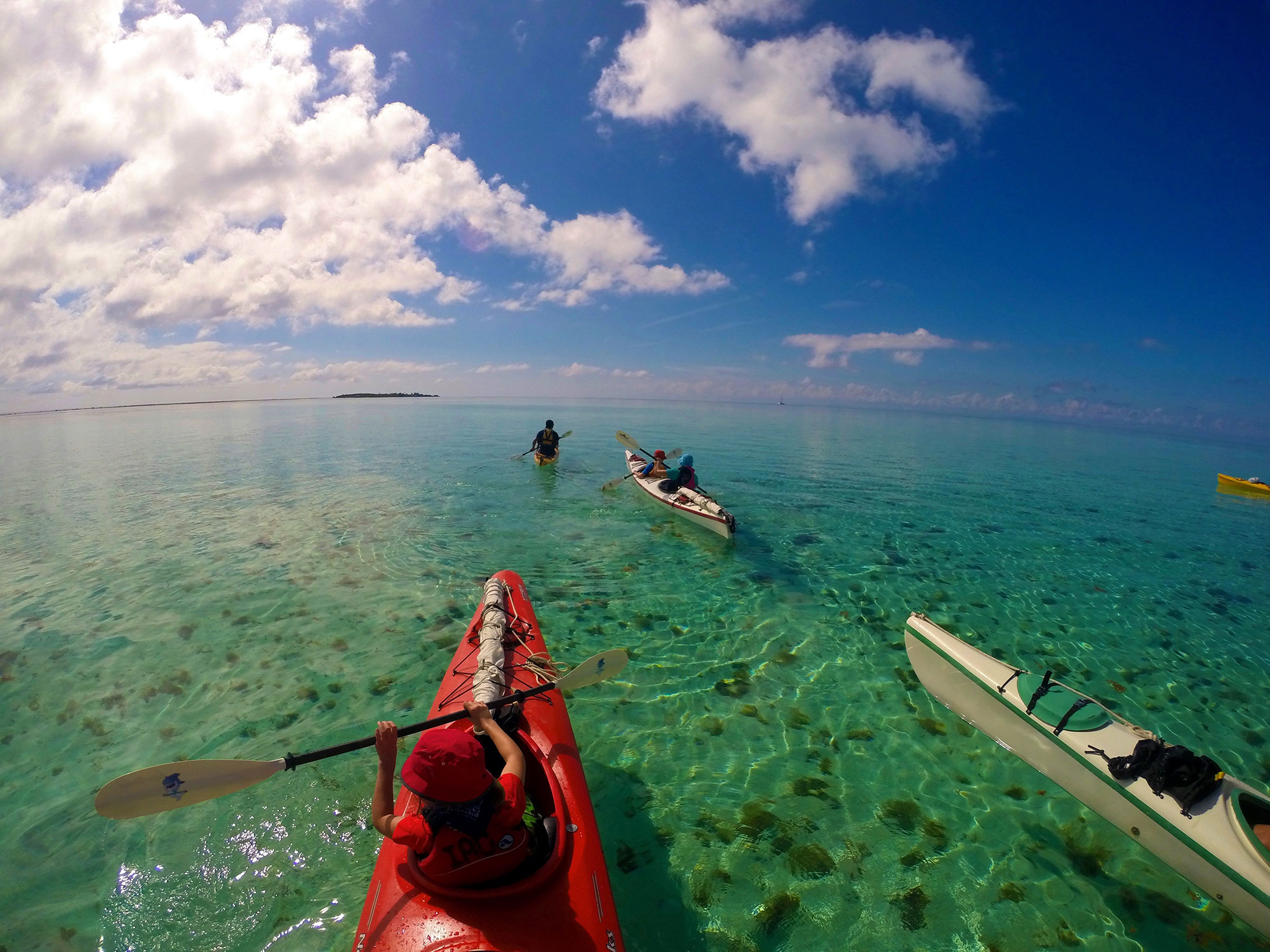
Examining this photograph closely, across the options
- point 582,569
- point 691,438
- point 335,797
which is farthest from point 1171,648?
point 691,438

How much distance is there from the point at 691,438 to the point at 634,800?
4455 cm

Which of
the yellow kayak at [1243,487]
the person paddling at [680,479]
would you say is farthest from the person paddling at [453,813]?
the yellow kayak at [1243,487]

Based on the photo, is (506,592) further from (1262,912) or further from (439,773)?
(1262,912)

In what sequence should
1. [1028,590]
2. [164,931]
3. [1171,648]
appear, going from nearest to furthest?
[164,931], [1171,648], [1028,590]

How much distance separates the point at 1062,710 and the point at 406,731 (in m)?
7.32

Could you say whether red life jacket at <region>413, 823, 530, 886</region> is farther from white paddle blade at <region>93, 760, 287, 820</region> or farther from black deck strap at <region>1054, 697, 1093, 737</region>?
black deck strap at <region>1054, 697, 1093, 737</region>

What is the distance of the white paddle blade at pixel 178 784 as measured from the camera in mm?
4156

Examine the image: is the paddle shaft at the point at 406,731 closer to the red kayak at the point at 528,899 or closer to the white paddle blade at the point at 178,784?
the white paddle blade at the point at 178,784

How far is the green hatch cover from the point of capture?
5992 millimetres

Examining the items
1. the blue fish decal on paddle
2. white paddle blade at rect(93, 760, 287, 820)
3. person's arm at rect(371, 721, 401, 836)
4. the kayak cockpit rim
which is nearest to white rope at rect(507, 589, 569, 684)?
person's arm at rect(371, 721, 401, 836)

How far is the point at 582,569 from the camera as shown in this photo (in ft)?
42.5

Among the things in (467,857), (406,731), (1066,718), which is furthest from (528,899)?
(1066,718)

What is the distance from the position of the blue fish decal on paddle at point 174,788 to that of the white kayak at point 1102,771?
8.96m

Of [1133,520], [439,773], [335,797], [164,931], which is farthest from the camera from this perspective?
[1133,520]
